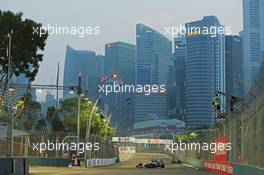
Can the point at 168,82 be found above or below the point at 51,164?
above

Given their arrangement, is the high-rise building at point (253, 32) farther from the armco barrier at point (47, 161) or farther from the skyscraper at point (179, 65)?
the armco barrier at point (47, 161)

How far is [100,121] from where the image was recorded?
9431 cm

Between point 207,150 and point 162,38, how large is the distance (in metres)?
15.7

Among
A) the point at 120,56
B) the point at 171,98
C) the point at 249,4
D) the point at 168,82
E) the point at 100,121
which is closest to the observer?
the point at 249,4

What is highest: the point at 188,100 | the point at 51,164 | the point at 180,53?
the point at 180,53

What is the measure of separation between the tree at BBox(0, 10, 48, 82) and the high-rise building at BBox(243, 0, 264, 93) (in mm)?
22658

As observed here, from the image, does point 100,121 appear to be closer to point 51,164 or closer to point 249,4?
point 51,164

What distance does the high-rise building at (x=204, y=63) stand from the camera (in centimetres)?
5928

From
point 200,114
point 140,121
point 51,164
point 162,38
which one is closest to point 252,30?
point 162,38

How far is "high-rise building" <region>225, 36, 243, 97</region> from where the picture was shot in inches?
2704

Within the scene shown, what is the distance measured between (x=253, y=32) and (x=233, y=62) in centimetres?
959

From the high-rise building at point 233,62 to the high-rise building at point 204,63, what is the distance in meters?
1.03
